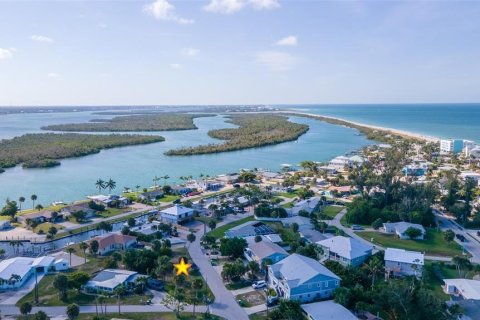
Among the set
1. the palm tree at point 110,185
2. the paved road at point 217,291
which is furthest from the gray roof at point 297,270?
the palm tree at point 110,185

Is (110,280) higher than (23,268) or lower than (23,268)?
lower

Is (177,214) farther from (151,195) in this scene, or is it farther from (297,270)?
(297,270)

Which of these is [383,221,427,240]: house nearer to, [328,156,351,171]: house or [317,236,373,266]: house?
[317,236,373,266]: house

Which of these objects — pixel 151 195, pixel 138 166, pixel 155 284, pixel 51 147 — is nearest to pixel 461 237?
pixel 155 284

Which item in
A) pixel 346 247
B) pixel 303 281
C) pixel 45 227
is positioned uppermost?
pixel 303 281

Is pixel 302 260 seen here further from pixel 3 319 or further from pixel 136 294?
pixel 3 319

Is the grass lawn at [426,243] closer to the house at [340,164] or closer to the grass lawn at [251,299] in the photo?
the grass lawn at [251,299]
